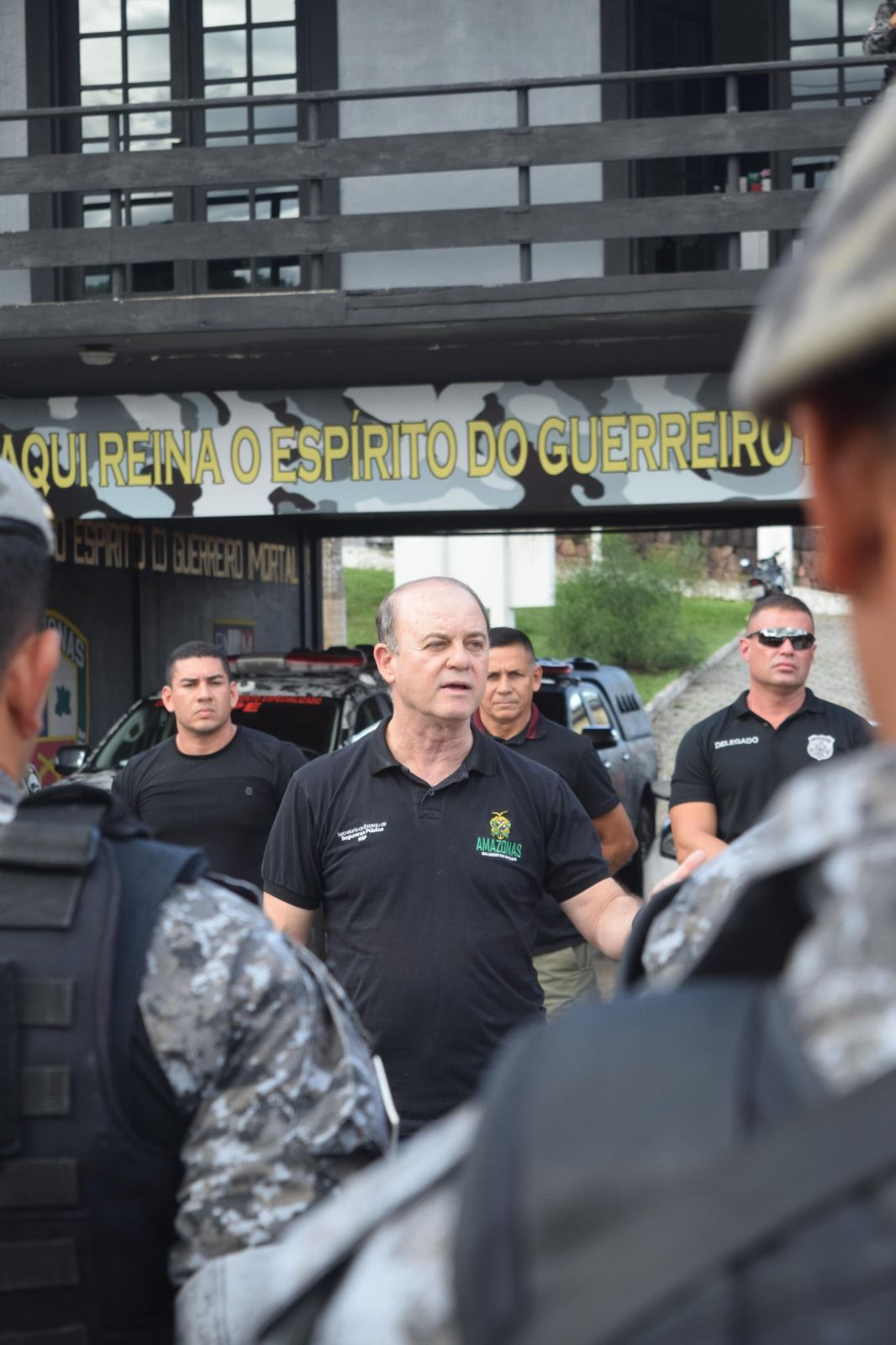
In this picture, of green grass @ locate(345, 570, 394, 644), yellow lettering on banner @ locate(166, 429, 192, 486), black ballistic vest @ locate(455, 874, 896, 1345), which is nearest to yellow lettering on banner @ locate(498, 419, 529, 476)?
yellow lettering on banner @ locate(166, 429, 192, 486)

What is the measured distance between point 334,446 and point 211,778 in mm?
3112

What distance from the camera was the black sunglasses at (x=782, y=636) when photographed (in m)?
6.55

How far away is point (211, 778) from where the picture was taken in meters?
7.29

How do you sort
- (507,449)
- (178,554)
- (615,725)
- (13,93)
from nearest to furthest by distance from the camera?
(507,449)
(13,93)
(615,725)
(178,554)

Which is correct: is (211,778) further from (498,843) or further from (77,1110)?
(77,1110)

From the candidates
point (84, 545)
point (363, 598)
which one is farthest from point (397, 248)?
point (363, 598)

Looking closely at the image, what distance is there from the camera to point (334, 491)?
9.60 meters

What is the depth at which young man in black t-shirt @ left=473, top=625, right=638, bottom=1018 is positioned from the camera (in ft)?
19.0

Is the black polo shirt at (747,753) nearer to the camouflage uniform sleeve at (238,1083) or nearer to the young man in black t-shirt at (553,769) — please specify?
the young man in black t-shirt at (553,769)

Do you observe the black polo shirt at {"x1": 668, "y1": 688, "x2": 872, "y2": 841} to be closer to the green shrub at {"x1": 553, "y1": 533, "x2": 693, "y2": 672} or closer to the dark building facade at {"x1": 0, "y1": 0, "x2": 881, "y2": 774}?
the dark building facade at {"x1": 0, "y1": 0, "x2": 881, "y2": 774}

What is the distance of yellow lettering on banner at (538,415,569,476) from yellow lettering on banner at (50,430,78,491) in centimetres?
304

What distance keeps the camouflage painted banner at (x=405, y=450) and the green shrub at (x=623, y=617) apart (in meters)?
30.0

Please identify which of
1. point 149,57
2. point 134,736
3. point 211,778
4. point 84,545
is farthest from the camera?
point 84,545

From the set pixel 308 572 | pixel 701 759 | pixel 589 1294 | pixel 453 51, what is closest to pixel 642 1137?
pixel 589 1294
